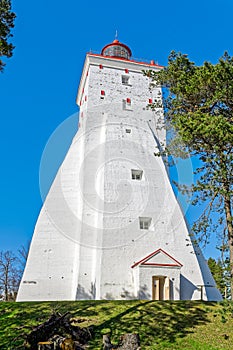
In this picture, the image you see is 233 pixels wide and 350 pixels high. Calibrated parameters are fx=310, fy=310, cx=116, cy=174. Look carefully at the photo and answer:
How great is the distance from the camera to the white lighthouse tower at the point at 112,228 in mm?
16203

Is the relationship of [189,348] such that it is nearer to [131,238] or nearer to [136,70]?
[131,238]

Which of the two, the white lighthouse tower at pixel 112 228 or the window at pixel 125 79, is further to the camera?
the window at pixel 125 79

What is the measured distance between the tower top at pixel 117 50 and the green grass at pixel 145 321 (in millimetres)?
23221

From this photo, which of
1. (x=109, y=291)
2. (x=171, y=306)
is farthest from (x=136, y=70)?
(x=171, y=306)

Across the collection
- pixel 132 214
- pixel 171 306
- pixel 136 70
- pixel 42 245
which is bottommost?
pixel 171 306

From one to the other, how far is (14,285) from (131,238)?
21887 mm

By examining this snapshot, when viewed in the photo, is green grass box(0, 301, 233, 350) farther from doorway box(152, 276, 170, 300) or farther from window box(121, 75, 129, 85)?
window box(121, 75, 129, 85)

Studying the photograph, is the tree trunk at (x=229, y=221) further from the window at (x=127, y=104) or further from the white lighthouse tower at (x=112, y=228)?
the window at (x=127, y=104)

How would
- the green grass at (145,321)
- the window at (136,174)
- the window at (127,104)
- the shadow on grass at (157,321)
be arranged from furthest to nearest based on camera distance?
the window at (127,104) → the window at (136,174) → the shadow on grass at (157,321) → the green grass at (145,321)

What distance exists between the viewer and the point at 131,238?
56.7ft

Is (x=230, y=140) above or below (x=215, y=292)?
above

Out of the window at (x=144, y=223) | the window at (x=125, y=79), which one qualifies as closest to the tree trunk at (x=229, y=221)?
the window at (x=144, y=223)

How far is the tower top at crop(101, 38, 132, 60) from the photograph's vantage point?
29156mm

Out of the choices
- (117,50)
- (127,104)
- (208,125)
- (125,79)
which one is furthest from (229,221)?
(117,50)
